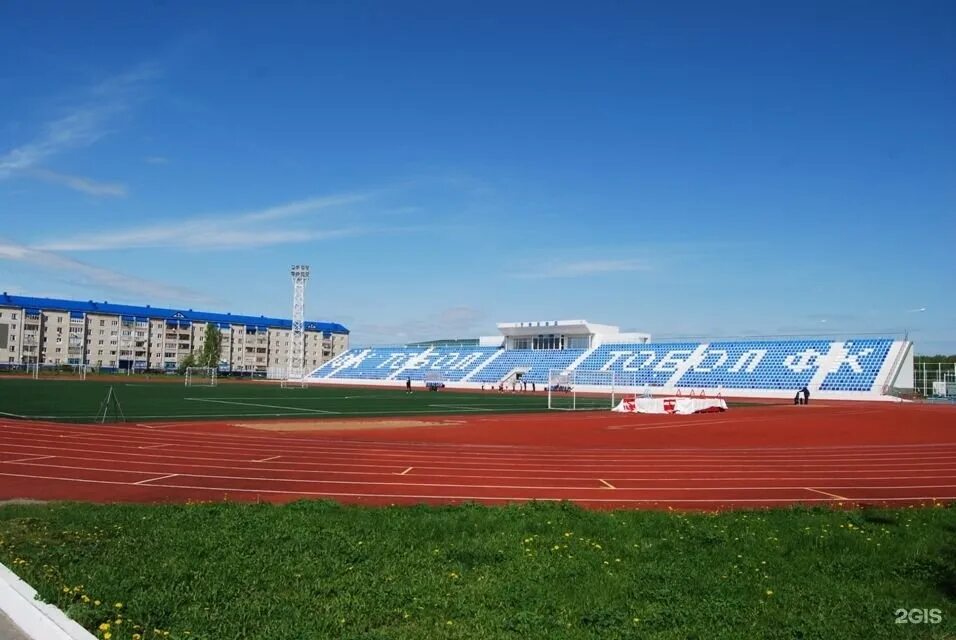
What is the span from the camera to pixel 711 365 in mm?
64938

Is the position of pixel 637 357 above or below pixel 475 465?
above

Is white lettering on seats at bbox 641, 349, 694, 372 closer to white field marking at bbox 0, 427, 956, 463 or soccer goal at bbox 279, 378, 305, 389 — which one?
soccer goal at bbox 279, 378, 305, 389

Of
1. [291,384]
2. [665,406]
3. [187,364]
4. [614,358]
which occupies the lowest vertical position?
[291,384]

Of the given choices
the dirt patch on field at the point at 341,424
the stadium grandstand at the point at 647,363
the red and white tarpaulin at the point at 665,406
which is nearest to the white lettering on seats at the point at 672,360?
the stadium grandstand at the point at 647,363

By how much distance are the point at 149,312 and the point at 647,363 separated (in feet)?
293

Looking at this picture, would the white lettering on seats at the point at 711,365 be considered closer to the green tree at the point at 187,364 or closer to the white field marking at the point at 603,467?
the white field marking at the point at 603,467

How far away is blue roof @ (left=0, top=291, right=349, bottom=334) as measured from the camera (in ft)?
360

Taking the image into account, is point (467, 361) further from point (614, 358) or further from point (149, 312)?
point (149, 312)

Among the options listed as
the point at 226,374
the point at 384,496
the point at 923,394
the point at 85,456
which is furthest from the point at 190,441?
the point at 226,374

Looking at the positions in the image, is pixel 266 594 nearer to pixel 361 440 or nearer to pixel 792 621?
pixel 792 621

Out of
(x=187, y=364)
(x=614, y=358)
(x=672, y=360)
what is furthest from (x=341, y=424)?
(x=187, y=364)

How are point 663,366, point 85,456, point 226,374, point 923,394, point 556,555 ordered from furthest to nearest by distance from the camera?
point 226,374 < point 663,366 < point 923,394 < point 85,456 < point 556,555

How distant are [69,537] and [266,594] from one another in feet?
9.68

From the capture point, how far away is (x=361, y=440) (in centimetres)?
1983
